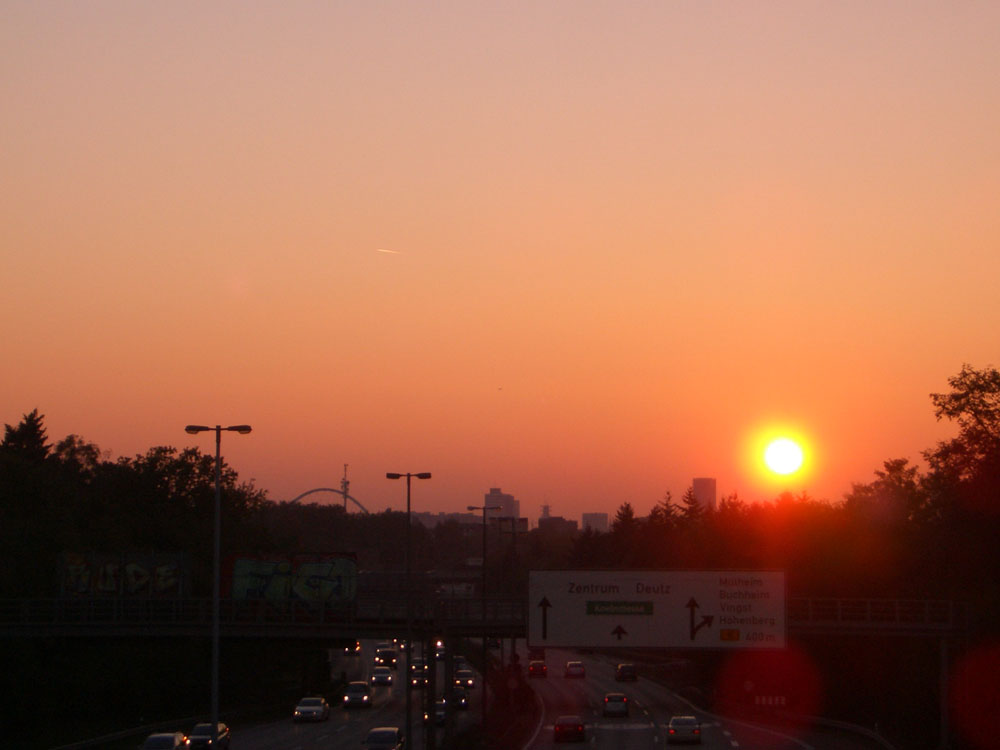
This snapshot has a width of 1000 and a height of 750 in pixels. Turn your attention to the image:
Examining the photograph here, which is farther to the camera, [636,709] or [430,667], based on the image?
[636,709]

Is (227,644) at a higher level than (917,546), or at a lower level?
lower

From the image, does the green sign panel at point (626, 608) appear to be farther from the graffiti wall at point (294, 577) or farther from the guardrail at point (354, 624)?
the graffiti wall at point (294, 577)

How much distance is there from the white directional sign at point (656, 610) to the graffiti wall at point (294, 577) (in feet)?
37.7

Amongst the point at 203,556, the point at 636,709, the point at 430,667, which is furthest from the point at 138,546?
the point at 430,667

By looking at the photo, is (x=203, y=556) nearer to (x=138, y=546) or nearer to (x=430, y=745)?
(x=138, y=546)

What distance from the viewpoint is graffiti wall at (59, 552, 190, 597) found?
6294 cm

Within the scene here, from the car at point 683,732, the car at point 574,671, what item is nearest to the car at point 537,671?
the car at point 574,671

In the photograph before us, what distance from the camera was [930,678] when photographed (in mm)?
60000

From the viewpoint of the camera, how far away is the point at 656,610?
161ft

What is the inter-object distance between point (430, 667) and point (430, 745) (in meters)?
3.62

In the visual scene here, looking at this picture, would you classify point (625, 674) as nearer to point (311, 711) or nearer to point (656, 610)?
point (311, 711)

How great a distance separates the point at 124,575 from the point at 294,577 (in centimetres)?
1082

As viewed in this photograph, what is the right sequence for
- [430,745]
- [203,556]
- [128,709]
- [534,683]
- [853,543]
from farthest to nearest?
[534,683] → [203,556] → [128,709] → [853,543] → [430,745]

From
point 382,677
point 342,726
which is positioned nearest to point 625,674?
point 382,677
